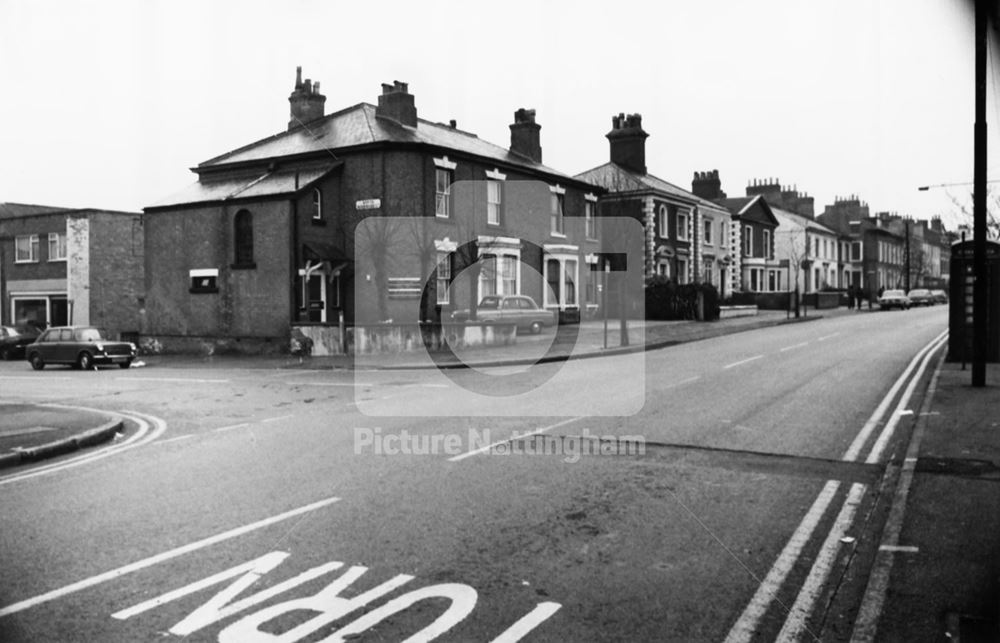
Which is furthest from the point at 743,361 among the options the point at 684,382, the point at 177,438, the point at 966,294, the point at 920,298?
the point at 920,298

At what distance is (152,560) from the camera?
5.66 metres

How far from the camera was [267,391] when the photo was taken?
17203 millimetres

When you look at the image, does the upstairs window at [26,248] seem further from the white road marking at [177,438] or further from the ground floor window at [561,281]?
the white road marking at [177,438]

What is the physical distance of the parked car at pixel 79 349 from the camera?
2711cm

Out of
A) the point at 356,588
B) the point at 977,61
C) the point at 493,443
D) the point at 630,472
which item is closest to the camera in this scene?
the point at 977,61

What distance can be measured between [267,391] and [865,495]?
1307 centimetres

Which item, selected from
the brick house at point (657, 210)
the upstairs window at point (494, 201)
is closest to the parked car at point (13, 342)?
the upstairs window at point (494, 201)

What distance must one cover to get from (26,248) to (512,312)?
28138 millimetres

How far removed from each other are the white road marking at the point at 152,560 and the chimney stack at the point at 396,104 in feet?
95.8

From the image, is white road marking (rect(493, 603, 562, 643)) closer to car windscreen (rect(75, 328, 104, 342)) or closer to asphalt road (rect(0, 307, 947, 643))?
asphalt road (rect(0, 307, 947, 643))

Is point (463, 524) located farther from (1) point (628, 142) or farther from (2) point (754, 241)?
(2) point (754, 241)

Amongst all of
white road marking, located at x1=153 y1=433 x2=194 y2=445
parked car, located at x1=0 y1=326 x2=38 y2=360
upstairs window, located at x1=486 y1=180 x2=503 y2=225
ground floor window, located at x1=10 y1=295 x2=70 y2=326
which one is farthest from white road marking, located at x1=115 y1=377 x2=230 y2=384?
ground floor window, located at x1=10 y1=295 x2=70 y2=326

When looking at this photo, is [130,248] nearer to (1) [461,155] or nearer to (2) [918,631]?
(1) [461,155]

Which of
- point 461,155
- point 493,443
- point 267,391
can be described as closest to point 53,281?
point 461,155
